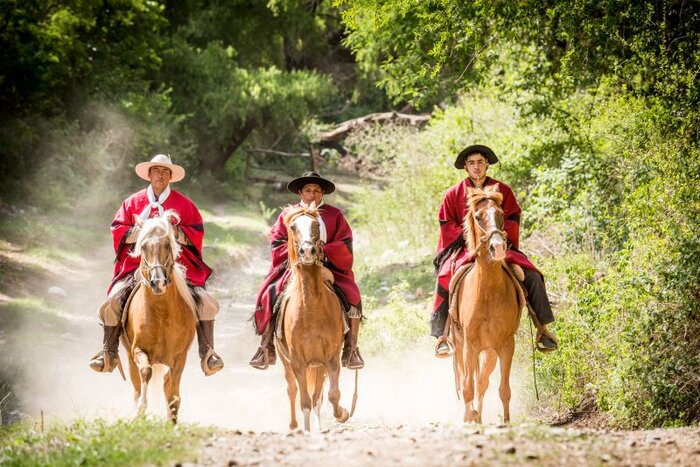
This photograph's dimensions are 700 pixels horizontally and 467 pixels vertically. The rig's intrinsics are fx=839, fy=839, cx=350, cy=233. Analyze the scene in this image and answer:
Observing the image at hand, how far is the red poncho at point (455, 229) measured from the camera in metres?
9.73

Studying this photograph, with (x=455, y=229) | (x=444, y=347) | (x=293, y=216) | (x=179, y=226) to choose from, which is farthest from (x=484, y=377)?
(x=179, y=226)

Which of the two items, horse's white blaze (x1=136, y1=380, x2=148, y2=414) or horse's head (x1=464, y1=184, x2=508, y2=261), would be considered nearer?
horse's head (x1=464, y1=184, x2=508, y2=261)

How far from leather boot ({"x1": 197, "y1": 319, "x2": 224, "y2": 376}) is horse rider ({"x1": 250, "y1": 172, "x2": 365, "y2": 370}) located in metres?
0.48

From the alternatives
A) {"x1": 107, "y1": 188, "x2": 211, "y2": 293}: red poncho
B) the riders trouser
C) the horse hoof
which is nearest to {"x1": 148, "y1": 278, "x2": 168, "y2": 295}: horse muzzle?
{"x1": 107, "y1": 188, "x2": 211, "y2": 293}: red poncho

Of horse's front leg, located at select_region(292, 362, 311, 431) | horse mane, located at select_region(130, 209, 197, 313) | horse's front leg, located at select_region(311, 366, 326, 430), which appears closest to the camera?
horse mane, located at select_region(130, 209, 197, 313)

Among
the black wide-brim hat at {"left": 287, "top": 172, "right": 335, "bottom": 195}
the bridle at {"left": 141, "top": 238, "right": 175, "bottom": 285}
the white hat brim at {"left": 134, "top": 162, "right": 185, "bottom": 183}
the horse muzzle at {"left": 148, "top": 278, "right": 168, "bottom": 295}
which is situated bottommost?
the horse muzzle at {"left": 148, "top": 278, "right": 168, "bottom": 295}

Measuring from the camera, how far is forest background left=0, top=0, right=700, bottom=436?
365 inches

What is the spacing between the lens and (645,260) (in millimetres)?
9203

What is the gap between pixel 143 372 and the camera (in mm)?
8625

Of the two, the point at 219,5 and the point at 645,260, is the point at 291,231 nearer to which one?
the point at 645,260

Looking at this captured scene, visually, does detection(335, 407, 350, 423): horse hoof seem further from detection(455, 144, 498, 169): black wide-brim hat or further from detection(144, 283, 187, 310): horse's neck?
detection(455, 144, 498, 169): black wide-brim hat

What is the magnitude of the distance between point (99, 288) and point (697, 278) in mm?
13791

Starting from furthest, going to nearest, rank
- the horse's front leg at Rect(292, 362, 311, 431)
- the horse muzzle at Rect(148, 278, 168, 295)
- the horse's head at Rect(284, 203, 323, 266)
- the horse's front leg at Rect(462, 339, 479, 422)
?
1. the horse's front leg at Rect(462, 339, 479, 422)
2. the horse's front leg at Rect(292, 362, 311, 431)
3. the horse's head at Rect(284, 203, 323, 266)
4. the horse muzzle at Rect(148, 278, 168, 295)

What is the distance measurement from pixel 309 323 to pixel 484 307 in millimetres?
1868
